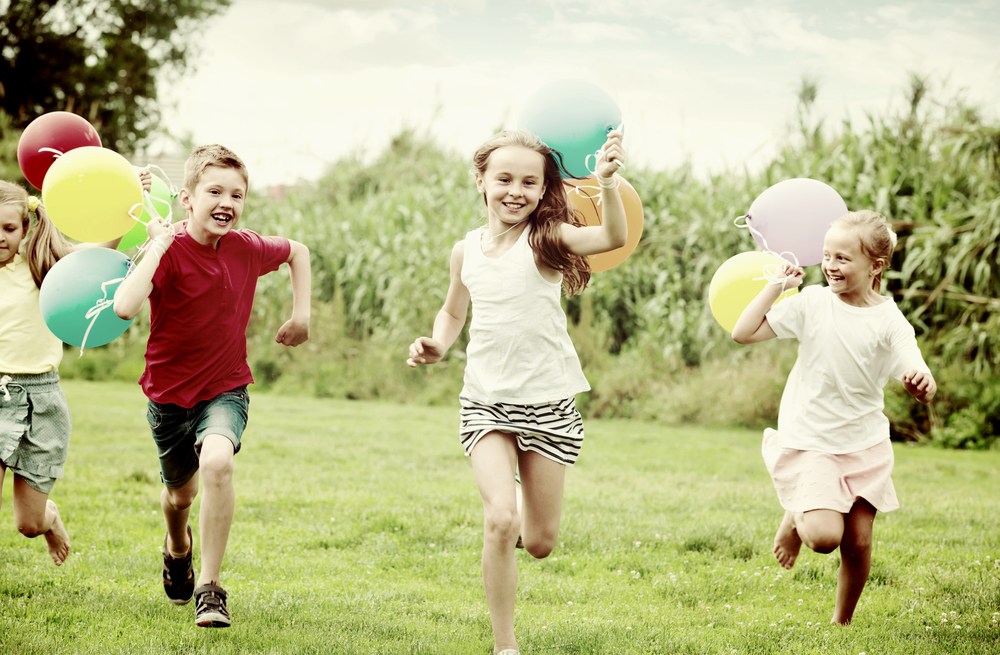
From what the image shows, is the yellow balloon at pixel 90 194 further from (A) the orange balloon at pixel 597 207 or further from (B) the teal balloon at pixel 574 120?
(A) the orange balloon at pixel 597 207

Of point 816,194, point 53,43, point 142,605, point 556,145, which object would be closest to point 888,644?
point 816,194

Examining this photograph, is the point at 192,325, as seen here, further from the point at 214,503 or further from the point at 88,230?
the point at 214,503

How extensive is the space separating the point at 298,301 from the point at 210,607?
4.12ft

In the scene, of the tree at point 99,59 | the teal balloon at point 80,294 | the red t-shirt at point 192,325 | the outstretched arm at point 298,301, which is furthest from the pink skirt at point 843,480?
the tree at point 99,59

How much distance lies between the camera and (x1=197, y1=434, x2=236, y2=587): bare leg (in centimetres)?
321

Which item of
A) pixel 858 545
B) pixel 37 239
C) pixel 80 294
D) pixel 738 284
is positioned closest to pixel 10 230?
pixel 37 239

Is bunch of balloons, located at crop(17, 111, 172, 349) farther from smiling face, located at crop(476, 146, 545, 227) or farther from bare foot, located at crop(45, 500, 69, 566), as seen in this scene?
smiling face, located at crop(476, 146, 545, 227)

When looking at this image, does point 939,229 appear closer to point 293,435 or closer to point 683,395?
point 683,395

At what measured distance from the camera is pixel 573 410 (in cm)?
338

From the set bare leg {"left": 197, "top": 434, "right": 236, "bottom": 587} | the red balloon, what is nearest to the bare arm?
bare leg {"left": 197, "top": 434, "right": 236, "bottom": 587}

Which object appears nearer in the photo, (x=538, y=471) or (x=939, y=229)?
(x=538, y=471)

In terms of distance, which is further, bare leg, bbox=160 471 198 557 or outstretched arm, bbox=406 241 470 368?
bare leg, bbox=160 471 198 557

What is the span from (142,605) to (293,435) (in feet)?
16.4

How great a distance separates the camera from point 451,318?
11.9ft
